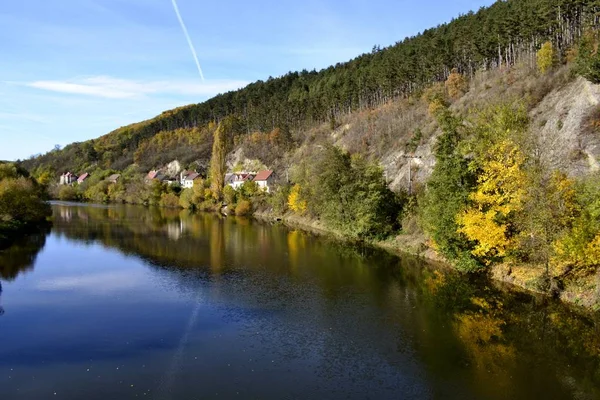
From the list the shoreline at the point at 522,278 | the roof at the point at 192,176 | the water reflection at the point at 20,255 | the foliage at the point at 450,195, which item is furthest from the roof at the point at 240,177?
the foliage at the point at 450,195

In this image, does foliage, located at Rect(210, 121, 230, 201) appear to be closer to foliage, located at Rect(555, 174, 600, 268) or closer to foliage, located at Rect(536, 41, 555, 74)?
foliage, located at Rect(536, 41, 555, 74)

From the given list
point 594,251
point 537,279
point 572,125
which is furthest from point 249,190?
point 594,251

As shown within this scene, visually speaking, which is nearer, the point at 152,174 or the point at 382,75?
the point at 382,75

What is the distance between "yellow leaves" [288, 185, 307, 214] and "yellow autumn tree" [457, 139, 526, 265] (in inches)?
1541

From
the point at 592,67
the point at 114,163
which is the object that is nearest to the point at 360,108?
the point at 592,67

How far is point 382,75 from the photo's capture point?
9325 cm

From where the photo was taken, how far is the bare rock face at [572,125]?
1582 inches

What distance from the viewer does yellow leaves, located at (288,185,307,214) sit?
7125 centimetres

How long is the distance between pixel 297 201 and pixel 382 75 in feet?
120

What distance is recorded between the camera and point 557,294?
2820cm

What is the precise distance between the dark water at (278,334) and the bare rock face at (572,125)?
51.6 feet

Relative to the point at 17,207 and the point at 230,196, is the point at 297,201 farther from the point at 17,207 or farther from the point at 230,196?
the point at 17,207

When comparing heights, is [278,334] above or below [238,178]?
below

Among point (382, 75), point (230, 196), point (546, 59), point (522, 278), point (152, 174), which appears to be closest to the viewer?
point (522, 278)
